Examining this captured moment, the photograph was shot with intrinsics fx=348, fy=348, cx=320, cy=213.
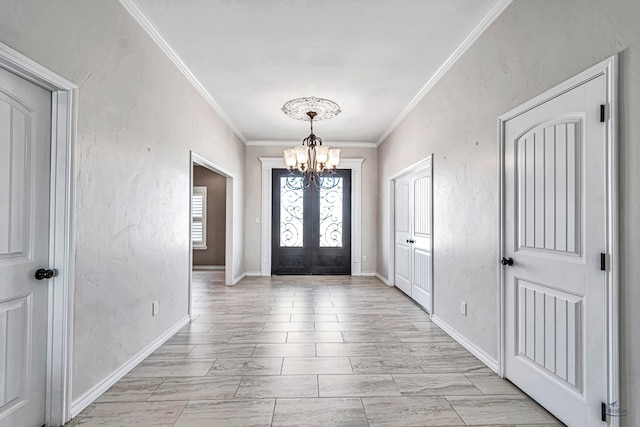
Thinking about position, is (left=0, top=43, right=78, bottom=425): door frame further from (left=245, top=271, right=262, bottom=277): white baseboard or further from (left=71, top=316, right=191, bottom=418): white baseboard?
(left=245, top=271, right=262, bottom=277): white baseboard

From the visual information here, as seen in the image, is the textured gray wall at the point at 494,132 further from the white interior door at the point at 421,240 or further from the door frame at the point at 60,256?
the door frame at the point at 60,256

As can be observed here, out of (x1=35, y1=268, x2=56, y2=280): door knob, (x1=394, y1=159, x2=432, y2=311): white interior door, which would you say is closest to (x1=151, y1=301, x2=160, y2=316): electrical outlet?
(x1=35, y1=268, x2=56, y2=280): door knob

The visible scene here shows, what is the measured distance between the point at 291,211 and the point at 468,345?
187 inches

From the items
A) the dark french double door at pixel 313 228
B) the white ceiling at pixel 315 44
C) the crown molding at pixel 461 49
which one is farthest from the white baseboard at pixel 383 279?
the white ceiling at pixel 315 44

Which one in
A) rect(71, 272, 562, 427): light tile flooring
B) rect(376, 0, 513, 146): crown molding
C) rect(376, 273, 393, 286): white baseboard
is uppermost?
rect(376, 0, 513, 146): crown molding

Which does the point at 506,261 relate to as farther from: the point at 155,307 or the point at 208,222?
the point at 208,222

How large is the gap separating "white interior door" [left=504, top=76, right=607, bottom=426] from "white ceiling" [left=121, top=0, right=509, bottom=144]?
1095 mm

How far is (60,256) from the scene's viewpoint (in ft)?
6.59

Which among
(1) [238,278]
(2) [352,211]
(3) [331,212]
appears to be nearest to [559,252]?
(2) [352,211]

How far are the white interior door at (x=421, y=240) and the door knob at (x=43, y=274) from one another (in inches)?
141

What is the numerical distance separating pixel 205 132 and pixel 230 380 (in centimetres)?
314

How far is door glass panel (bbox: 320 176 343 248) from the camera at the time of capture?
7.26 meters

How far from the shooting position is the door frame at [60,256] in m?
1.99

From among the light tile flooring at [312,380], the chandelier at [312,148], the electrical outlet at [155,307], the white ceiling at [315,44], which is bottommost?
the light tile flooring at [312,380]
